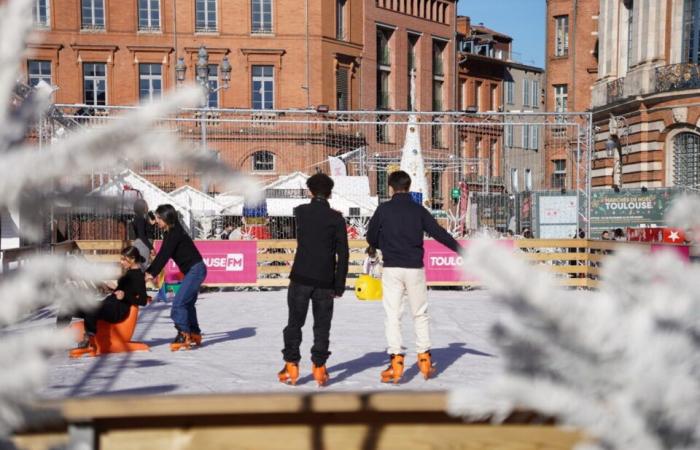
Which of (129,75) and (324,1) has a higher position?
(324,1)

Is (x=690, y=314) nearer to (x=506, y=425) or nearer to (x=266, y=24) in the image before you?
(x=506, y=425)

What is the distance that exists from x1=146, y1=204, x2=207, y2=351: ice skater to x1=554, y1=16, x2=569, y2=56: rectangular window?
42379mm

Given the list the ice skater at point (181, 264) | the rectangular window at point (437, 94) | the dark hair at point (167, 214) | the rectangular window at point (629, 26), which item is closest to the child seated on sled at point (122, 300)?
the ice skater at point (181, 264)

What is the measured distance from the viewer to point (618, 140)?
33.7 metres

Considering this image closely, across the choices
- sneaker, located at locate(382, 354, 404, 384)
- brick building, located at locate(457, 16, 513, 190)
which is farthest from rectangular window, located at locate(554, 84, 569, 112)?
sneaker, located at locate(382, 354, 404, 384)

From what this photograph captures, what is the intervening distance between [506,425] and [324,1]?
4277 cm

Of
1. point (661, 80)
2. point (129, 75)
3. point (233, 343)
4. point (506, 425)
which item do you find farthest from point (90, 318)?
point (129, 75)

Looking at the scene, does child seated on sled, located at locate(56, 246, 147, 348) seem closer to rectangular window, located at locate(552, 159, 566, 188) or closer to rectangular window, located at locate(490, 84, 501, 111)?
rectangular window, located at locate(552, 159, 566, 188)

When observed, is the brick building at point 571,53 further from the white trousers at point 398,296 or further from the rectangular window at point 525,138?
the white trousers at point 398,296

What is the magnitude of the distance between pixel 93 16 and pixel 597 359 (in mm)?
43088

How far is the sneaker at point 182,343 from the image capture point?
10656 mm

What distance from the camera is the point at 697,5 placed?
31.6 metres

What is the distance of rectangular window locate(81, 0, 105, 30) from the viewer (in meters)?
41.2

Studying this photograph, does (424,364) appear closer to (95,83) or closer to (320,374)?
→ (320,374)
